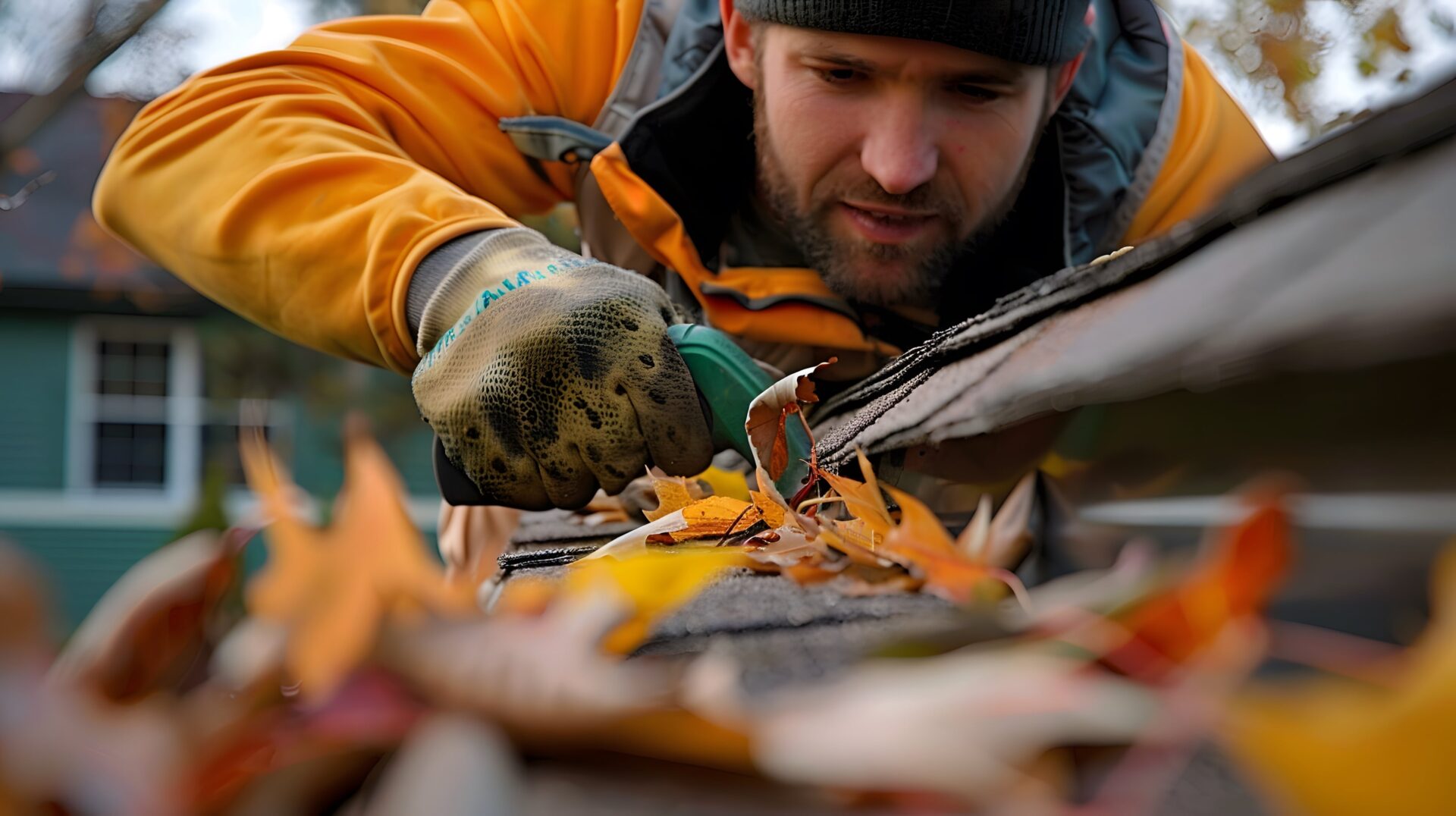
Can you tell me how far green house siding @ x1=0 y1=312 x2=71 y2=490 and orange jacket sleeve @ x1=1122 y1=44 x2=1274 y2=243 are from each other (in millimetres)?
13659

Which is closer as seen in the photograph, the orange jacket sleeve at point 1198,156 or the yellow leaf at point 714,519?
the yellow leaf at point 714,519

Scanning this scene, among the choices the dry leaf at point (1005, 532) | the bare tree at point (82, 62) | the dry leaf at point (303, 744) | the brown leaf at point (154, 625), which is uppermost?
the dry leaf at point (303, 744)

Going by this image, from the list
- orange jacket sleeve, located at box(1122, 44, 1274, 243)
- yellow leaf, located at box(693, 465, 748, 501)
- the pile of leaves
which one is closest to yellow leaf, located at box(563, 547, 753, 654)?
the pile of leaves

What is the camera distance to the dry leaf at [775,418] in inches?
41.3

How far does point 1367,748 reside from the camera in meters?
0.25

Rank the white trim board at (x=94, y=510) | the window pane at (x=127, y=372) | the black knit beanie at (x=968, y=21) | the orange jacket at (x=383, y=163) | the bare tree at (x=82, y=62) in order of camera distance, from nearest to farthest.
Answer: the black knit beanie at (x=968, y=21) → the orange jacket at (x=383, y=163) → the bare tree at (x=82, y=62) → the white trim board at (x=94, y=510) → the window pane at (x=127, y=372)

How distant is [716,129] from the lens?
9.06ft

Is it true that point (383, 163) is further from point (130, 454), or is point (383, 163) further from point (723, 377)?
point (130, 454)

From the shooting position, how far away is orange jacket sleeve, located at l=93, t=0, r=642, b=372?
2219 mm

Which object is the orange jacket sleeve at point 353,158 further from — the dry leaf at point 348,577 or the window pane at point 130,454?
the window pane at point 130,454

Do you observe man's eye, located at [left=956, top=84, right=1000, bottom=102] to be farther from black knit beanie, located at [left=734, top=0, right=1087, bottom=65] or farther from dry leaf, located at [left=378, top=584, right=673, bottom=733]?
dry leaf, located at [left=378, top=584, right=673, bottom=733]

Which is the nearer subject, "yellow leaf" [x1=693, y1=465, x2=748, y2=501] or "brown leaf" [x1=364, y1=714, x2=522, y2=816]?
"brown leaf" [x1=364, y1=714, x2=522, y2=816]

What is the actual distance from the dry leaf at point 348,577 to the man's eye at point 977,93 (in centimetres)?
224

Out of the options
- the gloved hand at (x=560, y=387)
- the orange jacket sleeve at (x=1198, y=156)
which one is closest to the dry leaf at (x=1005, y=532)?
the gloved hand at (x=560, y=387)
